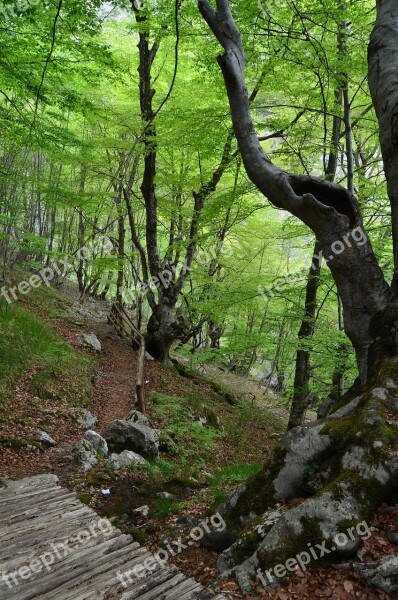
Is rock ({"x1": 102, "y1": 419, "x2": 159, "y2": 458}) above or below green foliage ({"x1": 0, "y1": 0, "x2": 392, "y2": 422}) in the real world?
below

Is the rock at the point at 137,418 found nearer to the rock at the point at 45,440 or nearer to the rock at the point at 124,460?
Answer: the rock at the point at 124,460

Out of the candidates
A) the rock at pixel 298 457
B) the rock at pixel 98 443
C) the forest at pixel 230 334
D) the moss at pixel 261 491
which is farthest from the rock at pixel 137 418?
the rock at pixel 298 457

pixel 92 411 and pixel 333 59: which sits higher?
pixel 333 59

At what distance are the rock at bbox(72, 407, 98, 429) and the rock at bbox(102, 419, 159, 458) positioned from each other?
3.39 feet

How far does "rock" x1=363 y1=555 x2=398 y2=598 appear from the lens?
2.43 meters

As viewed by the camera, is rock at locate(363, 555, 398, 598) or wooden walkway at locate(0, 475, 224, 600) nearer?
rock at locate(363, 555, 398, 598)

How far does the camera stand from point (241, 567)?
3.13 meters

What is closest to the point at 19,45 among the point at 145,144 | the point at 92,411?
the point at 145,144

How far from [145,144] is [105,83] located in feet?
18.4

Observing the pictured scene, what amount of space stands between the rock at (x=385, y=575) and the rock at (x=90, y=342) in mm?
11212

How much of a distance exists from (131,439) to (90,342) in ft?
21.8

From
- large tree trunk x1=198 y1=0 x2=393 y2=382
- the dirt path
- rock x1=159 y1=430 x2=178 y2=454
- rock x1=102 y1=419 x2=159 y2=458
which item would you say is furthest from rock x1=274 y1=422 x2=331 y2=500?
the dirt path

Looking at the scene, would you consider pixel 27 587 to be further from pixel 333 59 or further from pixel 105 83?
pixel 105 83

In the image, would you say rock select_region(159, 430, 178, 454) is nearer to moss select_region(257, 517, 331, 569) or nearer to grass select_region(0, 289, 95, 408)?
grass select_region(0, 289, 95, 408)
